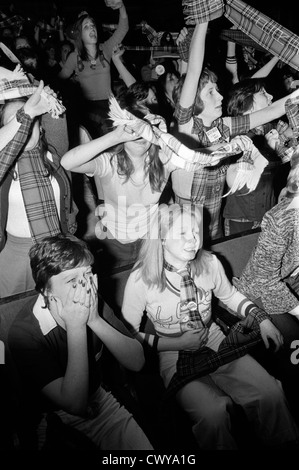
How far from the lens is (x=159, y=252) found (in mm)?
1882

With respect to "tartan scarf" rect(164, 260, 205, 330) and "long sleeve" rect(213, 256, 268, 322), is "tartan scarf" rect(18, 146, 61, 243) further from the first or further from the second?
"long sleeve" rect(213, 256, 268, 322)

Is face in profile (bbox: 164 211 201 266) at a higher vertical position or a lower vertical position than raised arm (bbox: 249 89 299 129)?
lower

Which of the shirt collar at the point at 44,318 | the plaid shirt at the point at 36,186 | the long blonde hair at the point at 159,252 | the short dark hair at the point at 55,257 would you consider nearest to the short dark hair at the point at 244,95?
the long blonde hair at the point at 159,252

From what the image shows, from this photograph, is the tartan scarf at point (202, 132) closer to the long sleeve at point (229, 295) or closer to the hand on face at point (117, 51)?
the long sleeve at point (229, 295)

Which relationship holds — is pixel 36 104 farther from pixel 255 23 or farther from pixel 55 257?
pixel 255 23

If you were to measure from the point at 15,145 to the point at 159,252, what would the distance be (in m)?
0.89

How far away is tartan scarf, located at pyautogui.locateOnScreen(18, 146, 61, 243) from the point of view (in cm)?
191

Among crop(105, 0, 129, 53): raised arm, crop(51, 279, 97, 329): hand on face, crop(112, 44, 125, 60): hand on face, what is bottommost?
crop(51, 279, 97, 329): hand on face

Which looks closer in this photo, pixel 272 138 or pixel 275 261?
pixel 275 261

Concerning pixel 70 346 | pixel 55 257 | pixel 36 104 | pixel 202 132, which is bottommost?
pixel 70 346

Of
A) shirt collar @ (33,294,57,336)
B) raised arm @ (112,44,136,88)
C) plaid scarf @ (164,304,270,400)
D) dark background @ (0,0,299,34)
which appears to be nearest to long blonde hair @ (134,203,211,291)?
plaid scarf @ (164,304,270,400)

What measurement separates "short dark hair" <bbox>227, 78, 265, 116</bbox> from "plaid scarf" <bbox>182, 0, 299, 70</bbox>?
0.72 meters

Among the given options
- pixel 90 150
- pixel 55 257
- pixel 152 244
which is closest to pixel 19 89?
pixel 90 150

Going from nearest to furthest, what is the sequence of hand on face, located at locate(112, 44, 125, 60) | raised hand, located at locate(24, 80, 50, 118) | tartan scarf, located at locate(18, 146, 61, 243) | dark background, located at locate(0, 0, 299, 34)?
raised hand, located at locate(24, 80, 50, 118), tartan scarf, located at locate(18, 146, 61, 243), hand on face, located at locate(112, 44, 125, 60), dark background, located at locate(0, 0, 299, 34)
